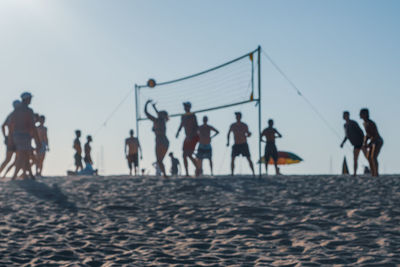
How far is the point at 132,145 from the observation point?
15.0 m

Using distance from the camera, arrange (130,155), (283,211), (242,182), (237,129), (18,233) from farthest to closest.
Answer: (130,155), (237,129), (242,182), (283,211), (18,233)

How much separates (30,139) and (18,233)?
4.19m

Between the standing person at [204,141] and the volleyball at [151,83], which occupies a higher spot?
the volleyball at [151,83]

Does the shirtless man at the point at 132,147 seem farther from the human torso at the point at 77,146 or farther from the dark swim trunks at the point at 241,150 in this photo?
the dark swim trunks at the point at 241,150

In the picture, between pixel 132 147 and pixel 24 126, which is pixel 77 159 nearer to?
pixel 132 147

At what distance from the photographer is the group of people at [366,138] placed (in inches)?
413

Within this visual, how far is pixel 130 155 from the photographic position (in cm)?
1508

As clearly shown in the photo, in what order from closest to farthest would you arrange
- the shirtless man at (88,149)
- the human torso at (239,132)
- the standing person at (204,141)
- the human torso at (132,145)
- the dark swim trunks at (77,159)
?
the human torso at (239,132) < the standing person at (204,141) < the human torso at (132,145) < the dark swim trunks at (77,159) < the shirtless man at (88,149)

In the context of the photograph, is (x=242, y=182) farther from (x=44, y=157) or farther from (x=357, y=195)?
(x=44, y=157)

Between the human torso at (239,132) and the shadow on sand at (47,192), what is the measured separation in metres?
3.49

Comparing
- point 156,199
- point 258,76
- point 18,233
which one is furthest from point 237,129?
point 18,233

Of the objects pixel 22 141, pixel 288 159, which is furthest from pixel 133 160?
pixel 288 159

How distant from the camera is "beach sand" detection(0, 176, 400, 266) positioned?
5.34m

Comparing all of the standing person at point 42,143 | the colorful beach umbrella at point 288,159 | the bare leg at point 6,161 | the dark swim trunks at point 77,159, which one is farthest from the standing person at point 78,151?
the colorful beach umbrella at point 288,159
